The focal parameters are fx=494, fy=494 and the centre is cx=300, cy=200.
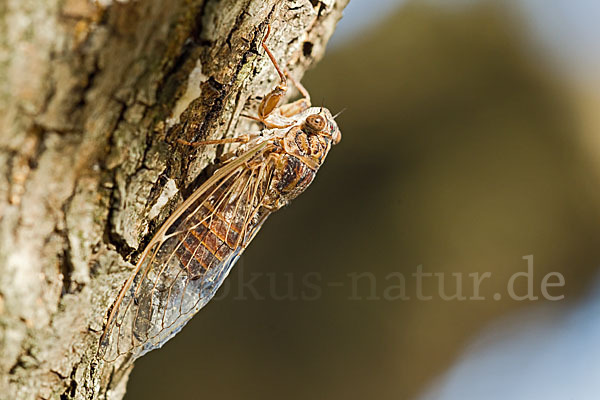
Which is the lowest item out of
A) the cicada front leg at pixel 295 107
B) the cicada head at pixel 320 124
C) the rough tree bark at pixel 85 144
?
the rough tree bark at pixel 85 144

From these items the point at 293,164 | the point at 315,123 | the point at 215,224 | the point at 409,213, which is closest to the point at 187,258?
the point at 215,224

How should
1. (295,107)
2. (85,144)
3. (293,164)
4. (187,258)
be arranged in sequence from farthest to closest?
(295,107), (293,164), (187,258), (85,144)

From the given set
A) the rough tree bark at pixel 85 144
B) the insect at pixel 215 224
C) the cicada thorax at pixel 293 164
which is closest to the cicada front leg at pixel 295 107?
→ the insect at pixel 215 224

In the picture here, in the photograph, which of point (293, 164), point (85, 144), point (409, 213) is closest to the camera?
point (85, 144)

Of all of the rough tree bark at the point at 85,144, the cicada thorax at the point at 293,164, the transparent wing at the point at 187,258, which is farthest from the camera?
the cicada thorax at the point at 293,164

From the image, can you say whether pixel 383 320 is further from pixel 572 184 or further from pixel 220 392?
pixel 572 184

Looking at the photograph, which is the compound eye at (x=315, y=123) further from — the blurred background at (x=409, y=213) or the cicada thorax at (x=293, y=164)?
the blurred background at (x=409, y=213)

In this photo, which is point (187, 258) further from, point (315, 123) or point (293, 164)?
point (315, 123)

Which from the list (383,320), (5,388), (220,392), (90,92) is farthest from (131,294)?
(383,320)
